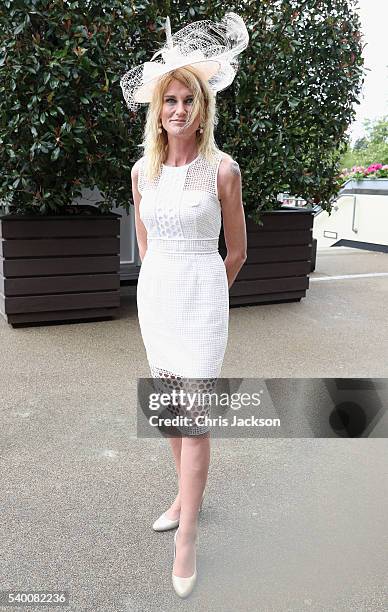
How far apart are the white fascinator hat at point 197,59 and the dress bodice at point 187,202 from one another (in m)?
0.29

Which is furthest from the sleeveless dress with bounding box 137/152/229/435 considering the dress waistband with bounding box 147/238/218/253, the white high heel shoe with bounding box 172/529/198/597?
the white high heel shoe with bounding box 172/529/198/597

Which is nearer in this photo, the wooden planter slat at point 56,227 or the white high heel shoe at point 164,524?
the white high heel shoe at point 164,524

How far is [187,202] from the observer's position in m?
1.96

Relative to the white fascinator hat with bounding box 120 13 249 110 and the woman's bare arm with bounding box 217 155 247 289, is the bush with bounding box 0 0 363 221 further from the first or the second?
the woman's bare arm with bounding box 217 155 247 289

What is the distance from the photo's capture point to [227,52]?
214 cm

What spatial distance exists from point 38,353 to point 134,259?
266 centimetres

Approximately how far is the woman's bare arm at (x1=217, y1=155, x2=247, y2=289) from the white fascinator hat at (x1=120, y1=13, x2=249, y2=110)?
30 cm

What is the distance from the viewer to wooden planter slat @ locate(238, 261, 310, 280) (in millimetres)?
6285

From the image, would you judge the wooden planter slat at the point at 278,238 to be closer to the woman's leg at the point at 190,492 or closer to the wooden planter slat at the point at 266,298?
the wooden planter slat at the point at 266,298

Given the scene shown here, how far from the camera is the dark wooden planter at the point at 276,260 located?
6.27m

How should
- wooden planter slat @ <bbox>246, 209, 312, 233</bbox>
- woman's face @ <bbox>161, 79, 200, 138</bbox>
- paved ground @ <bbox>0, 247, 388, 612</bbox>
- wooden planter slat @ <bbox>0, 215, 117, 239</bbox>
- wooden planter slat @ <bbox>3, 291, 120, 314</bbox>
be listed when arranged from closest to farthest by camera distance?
woman's face @ <bbox>161, 79, 200, 138</bbox>
paved ground @ <bbox>0, 247, 388, 612</bbox>
wooden planter slat @ <bbox>0, 215, 117, 239</bbox>
wooden planter slat @ <bbox>3, 291, 120, 314</bbox>
wooden planter slat @ <bbox>246, 209, 312, 233</bbox>

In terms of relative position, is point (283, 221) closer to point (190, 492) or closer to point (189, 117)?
point (189, 117)

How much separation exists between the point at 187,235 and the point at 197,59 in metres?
0.59

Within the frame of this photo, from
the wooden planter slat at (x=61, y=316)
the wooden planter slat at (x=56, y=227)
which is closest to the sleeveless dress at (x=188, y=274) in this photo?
the wooden planter slat at (x=56, y=227)
